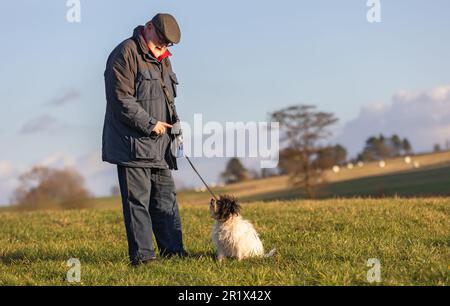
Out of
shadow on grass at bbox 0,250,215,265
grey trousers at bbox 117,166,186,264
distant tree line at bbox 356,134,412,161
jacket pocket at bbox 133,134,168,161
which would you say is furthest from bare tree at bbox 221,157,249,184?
jacket pocket at bbox 133,134,168,161

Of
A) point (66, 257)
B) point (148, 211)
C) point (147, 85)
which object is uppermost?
point (147, 85)

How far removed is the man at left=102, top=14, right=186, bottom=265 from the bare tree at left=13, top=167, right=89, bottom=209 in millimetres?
51449

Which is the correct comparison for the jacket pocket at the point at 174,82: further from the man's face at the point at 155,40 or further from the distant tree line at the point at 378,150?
the distant tree line at the point at 378,150

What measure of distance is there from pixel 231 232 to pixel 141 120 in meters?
2.05

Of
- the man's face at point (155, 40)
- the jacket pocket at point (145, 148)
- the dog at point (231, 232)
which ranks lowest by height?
the dog at point (231, 232)

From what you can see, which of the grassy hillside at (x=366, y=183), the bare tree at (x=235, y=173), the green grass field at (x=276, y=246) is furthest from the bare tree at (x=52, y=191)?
the green grass field at (x=276, y=246)

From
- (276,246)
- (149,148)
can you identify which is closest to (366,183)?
(276,246)

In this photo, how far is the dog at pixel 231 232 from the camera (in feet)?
30.5

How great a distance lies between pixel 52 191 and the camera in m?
63.0

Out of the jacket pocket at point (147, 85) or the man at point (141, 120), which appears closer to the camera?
the man at point (141, 120)

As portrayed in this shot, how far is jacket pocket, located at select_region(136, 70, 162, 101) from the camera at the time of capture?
930 centimetres

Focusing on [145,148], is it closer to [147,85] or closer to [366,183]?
[147,85]

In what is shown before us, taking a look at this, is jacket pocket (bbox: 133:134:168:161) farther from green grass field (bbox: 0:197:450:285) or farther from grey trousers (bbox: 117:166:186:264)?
green grass field (bbox: 0:197:450:285)

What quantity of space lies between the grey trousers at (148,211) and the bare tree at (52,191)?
50937mm
